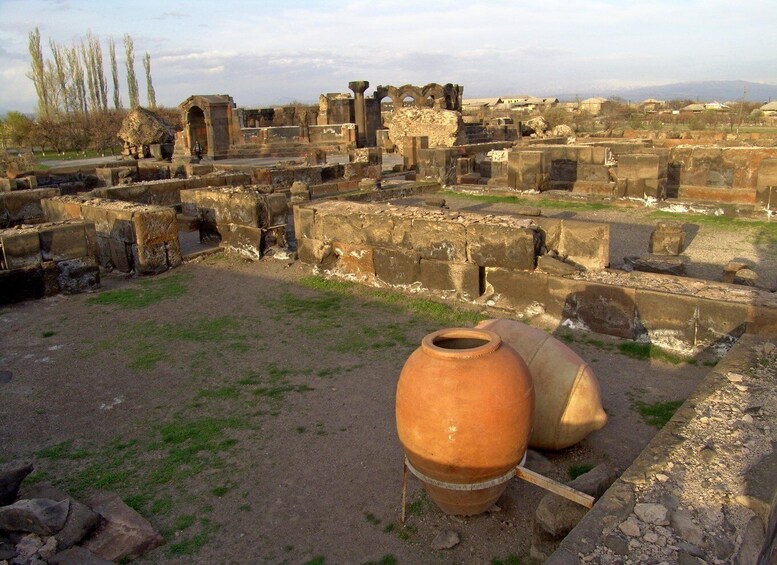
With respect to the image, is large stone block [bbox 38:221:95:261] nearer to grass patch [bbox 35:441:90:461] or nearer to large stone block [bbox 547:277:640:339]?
grass patch [bbox 35:441:90:461]

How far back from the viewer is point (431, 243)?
764 cm

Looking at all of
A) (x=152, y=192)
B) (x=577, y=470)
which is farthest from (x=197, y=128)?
(x=577, y=470)

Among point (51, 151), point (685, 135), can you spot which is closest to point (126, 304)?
point (685, 135)

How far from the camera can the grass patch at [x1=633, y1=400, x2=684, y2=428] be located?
451 cm

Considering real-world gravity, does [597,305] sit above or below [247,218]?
below

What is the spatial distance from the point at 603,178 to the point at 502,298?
1004 centimetres

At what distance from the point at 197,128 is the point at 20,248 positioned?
940 inches

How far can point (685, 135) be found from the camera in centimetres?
2478

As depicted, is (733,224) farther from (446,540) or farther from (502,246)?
(446,540)

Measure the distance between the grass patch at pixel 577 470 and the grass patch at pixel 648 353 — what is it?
7.04 feet

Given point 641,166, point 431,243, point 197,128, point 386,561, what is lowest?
point 386,561

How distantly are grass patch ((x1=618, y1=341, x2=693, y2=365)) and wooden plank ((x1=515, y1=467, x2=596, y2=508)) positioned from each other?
2918mm

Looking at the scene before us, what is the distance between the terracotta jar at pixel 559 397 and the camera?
383cm

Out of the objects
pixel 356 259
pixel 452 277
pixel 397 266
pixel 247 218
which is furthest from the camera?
pixel 247 218
